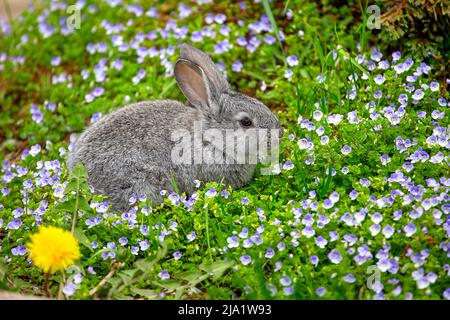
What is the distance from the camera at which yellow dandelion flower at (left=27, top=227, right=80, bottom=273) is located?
4.38 meters

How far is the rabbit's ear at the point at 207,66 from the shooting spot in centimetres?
651

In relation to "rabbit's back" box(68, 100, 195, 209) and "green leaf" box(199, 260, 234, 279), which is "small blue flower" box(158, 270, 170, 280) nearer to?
"green leaf" box(199, 260, 234, 279)

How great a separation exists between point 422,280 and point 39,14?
6.89 m

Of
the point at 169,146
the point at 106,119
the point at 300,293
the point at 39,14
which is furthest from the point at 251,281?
the point at 39,14

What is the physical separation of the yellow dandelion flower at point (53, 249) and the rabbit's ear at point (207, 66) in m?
2.53

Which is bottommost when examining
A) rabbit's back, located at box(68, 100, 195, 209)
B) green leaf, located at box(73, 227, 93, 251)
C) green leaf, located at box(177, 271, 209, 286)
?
green leaf, located at box(177, 271, 209, 286)

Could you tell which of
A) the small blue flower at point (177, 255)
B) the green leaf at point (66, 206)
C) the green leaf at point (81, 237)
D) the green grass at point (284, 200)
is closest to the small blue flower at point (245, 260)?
the green grass at point (284, 200)

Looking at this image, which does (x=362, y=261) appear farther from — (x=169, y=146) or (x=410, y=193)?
(x=169, y=146)

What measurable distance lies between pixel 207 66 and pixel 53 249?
2.83m
